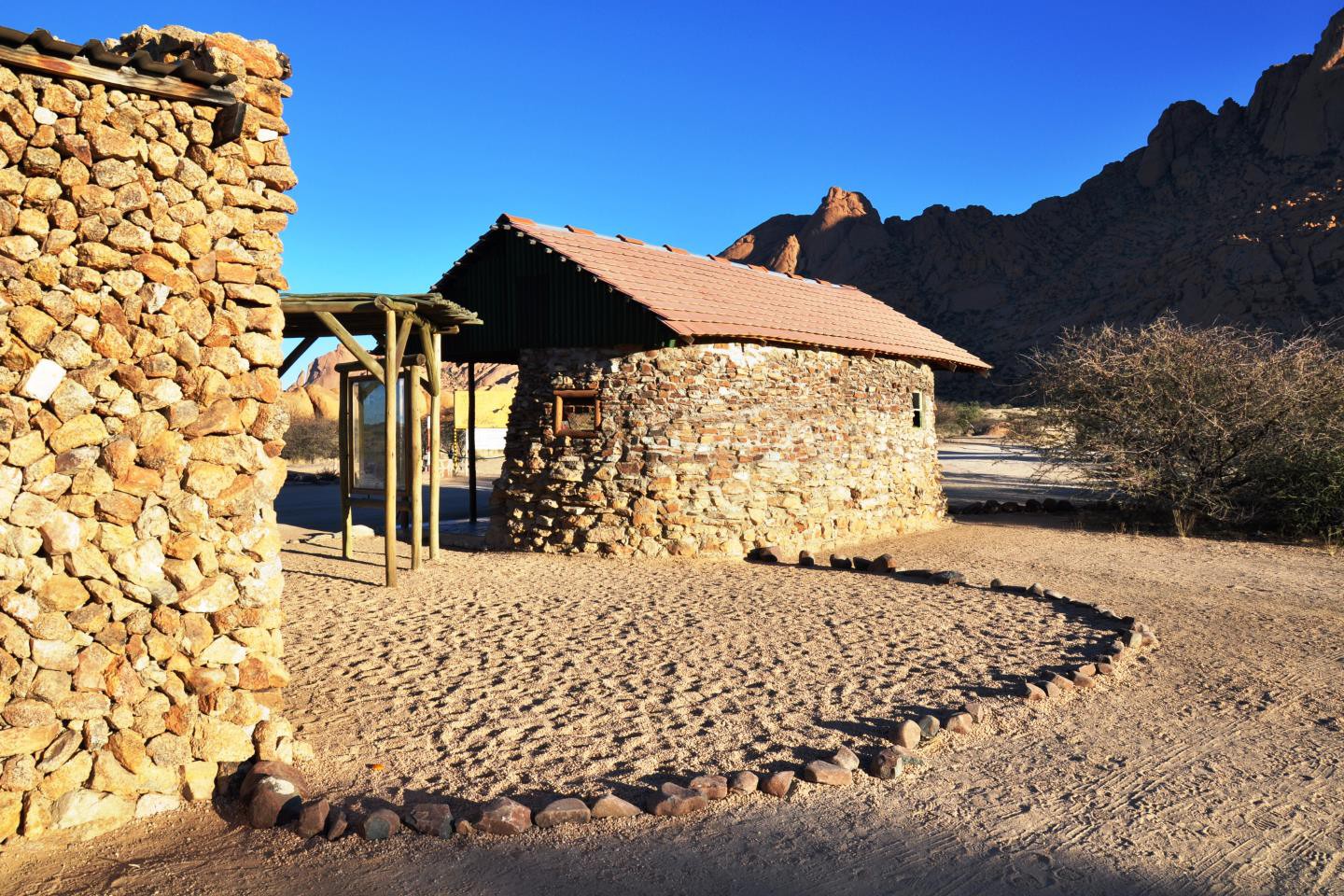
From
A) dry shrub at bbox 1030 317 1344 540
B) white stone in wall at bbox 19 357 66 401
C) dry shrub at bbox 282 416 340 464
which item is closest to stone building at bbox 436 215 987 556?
dry shrub at bbox 1030 317 1344 540

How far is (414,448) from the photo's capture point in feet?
33.0

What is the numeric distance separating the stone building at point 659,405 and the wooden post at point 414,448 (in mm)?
1970

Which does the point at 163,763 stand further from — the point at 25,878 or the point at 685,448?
Result: the point at 685,448

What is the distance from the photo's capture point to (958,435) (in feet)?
125

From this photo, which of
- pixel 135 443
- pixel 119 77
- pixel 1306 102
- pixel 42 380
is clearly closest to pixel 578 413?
pixel 135 443

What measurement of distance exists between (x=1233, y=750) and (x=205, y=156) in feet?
20.7

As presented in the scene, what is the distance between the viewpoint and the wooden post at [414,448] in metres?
9.92

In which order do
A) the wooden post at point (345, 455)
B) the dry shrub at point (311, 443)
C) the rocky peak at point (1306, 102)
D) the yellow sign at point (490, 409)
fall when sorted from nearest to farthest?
the wooden post at point (345, 455), the yellow sign at point (490, 409), the dry shrub at point (311, 443), the rocky peak at point (1306, 102)

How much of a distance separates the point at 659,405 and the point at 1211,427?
9.54 meters

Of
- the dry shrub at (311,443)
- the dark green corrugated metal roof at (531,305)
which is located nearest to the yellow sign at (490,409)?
the dry shrub at (311,443)

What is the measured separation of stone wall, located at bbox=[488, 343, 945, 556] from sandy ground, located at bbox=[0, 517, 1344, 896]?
9.50 ft

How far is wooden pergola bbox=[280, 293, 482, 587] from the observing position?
856cm

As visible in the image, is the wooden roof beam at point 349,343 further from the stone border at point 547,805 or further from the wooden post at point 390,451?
the stone border at point 547,805

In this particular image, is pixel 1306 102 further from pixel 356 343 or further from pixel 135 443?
pixel 135 443
